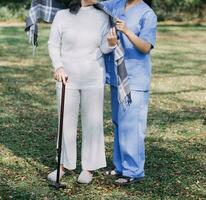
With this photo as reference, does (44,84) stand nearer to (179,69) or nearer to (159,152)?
(179,69)

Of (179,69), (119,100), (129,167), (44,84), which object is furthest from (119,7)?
(179,69)

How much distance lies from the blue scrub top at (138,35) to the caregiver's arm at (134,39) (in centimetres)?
5

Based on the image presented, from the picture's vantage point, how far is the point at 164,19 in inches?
1363

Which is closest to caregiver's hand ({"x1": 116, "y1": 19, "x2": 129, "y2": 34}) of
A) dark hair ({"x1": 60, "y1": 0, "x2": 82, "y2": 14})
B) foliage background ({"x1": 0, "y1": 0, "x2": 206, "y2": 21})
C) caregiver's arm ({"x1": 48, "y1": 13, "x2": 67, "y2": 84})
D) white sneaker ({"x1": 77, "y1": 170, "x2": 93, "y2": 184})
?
dark hair ({"x1": 60, "y1": 0, "x2": 82, "y2": 14})

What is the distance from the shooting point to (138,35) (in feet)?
17.1

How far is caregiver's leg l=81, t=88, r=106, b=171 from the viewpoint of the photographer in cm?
532

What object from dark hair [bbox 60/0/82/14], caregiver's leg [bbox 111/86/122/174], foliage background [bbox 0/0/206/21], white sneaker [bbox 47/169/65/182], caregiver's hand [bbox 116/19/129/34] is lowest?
foliage background [bbox 0/0/206/21]

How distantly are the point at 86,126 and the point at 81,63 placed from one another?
2.07ft

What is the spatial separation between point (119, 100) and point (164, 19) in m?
30.0

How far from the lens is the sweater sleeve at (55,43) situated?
516cm

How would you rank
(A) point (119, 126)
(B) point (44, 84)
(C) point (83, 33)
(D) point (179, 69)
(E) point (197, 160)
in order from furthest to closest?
(D) point (179, 69) → (B) point (44, 84) → (E) point (197, 160) → (A) point (119, 126) → (C) point (83, 33)

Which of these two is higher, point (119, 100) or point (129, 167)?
point (119, 100)

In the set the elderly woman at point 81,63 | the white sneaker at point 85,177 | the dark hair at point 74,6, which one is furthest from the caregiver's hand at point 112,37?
the white sneaker at point 85,177

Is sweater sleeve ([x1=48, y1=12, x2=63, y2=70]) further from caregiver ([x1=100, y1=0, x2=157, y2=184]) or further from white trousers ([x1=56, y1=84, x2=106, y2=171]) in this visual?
caregiver ([x1=100, y1=0, x2=157, y2=184])
